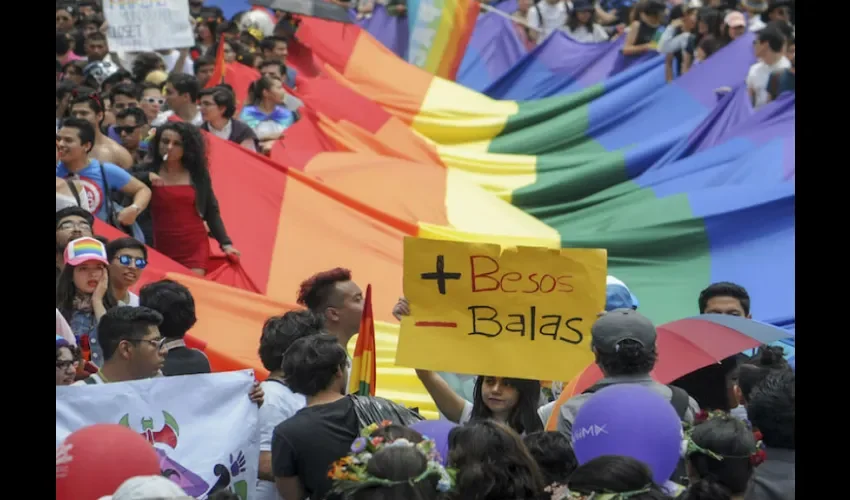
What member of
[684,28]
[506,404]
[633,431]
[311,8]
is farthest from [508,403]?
[311,8]

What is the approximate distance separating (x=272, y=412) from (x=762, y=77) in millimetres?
7523

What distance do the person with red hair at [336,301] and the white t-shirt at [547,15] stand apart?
11586 millimetres

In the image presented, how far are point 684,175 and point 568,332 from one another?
235 inches

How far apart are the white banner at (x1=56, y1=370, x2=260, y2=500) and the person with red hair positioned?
108 centimetres

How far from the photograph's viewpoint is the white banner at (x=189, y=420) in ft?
13.9

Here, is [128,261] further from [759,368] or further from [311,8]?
[311,8]

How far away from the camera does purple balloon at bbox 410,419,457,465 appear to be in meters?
3.96

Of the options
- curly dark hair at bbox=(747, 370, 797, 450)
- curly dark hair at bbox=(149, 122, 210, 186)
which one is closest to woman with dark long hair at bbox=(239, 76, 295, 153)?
curly dark hair at bbox=(149, 122, 210, 186)

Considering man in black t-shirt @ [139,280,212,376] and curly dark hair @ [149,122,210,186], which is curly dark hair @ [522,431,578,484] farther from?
curly dark hair @ [149,122,210,186]

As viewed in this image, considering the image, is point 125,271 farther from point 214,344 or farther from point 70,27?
point 70,27

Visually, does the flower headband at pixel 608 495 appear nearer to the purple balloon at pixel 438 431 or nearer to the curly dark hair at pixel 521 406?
the purple balloon at pixel 438 431

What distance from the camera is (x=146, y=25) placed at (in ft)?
37.4

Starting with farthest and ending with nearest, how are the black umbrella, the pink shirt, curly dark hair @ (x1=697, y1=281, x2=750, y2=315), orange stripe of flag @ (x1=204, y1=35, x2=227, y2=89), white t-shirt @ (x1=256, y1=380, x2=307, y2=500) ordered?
the black umbrella
orange stripe of flag @ (x1=204, y1=35, x2=227, y2=89)
curly dark hair @ (x1=697, y1=281, x2=750, y2=315)
the pink shirt
white t-shirt @ (x1=256, y1=380, x2=307, y2=500)

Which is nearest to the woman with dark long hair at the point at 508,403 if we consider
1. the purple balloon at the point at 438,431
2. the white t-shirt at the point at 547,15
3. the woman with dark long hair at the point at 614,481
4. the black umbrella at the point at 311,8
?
the purple balloon at the point at 438,431
